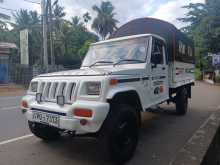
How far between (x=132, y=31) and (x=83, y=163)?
4.15 m

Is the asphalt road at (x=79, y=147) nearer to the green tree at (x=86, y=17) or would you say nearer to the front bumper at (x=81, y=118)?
the front bumper at (x=81, y=118)

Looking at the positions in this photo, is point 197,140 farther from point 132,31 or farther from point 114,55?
point 132,31

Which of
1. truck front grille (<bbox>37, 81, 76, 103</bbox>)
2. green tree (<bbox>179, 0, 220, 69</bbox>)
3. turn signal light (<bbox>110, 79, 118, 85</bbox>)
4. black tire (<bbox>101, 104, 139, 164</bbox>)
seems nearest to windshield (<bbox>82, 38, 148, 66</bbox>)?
turn signal light (<bbox>110, 79, 118, 85</bbox>)

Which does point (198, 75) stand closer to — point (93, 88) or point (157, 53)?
point (157, 53)

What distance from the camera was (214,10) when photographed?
25953 millimetres

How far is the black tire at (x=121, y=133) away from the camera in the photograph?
347 cm

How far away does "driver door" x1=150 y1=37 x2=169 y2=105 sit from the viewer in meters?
5.01

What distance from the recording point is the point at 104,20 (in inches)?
2005

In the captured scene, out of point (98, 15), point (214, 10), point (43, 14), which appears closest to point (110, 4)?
point (98, 15)

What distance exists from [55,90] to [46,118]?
48 centimetres

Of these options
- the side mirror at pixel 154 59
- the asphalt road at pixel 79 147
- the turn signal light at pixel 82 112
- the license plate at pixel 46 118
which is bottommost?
the asphalt road at pixel 79 147

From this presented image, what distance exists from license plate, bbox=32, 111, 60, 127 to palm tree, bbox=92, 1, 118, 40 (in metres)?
47.8

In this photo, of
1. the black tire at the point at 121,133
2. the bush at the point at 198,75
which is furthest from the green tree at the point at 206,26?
the black tire at the point at 121,133

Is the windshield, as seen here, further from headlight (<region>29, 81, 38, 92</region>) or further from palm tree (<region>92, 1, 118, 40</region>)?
palm tree (<region>92, 1, 118, 40</region>)
